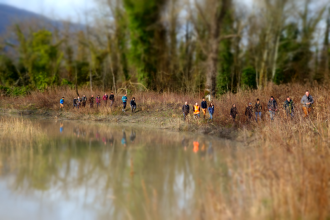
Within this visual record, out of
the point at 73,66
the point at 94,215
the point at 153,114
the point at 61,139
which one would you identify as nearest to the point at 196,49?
the point at 153,114

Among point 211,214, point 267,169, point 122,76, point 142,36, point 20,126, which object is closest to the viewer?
point 211,214

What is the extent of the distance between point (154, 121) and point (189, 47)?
1508 cm

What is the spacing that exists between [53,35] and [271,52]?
27.0 m

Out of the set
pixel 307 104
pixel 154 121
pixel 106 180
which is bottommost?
pixel 106 180

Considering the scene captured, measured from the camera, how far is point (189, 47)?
32.4 m

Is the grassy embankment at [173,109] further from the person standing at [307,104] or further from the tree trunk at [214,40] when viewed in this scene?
the tree trunk at [214,40]

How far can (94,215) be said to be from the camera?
506 cm

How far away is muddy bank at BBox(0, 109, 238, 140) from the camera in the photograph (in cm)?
1464

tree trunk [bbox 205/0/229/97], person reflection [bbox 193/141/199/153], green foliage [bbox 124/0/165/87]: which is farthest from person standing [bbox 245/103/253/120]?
green foliage [bbox 124/0/165/87]

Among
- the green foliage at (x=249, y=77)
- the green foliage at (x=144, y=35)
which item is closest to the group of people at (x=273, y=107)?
the green foliage at (x=249, y=77)

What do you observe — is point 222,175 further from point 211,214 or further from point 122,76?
point 122,76

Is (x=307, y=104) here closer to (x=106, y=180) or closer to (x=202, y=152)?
(x=202, y=152)

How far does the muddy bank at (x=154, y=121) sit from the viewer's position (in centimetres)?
1464

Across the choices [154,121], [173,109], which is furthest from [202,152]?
[173,109]
